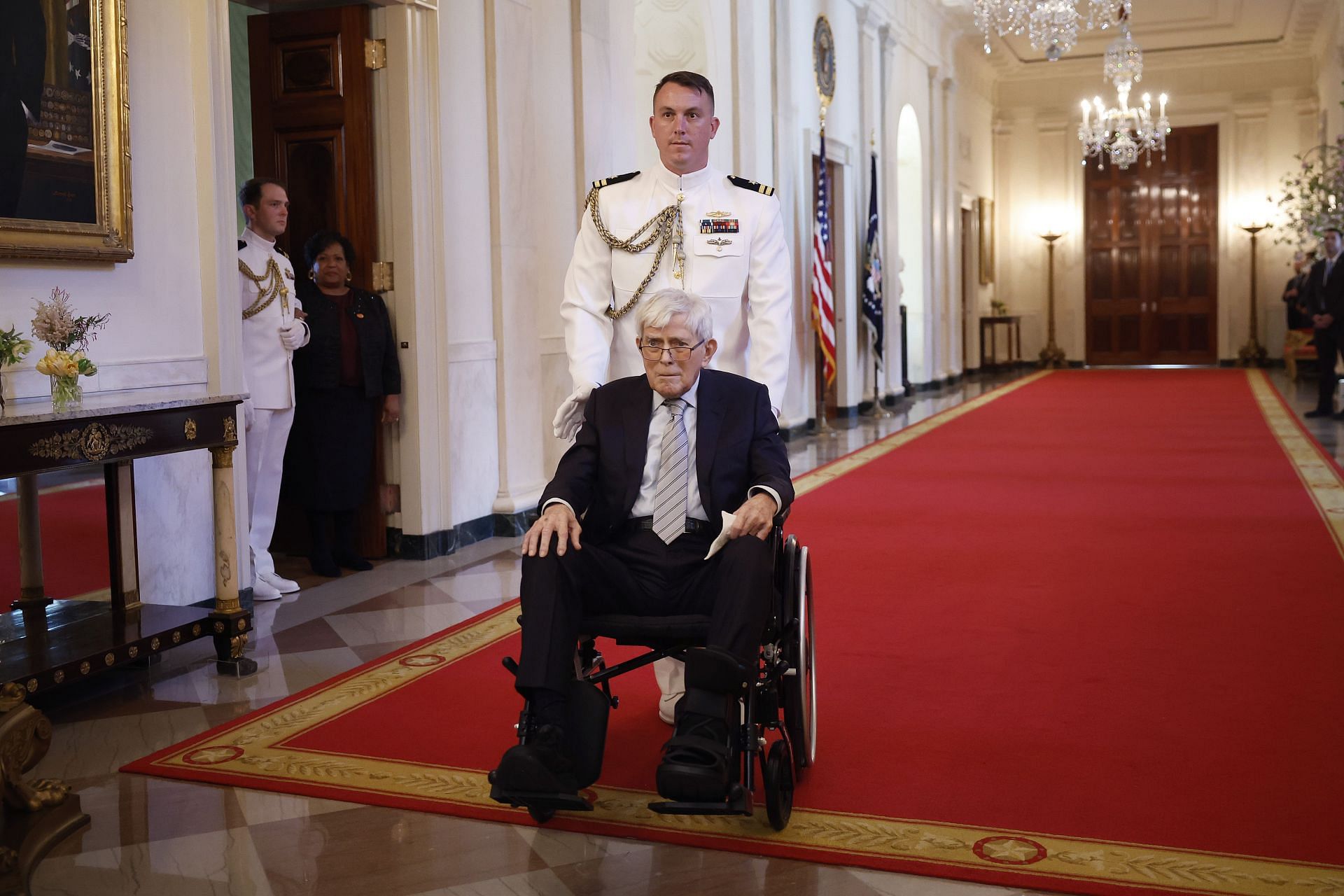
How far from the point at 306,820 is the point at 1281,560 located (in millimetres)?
4400

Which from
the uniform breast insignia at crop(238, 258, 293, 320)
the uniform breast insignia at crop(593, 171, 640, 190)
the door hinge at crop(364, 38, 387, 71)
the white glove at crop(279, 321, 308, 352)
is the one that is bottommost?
the white glove at crop(279, 321, 308, 352)

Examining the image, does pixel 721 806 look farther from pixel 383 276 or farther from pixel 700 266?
pixel 383 276

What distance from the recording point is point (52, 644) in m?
3.93

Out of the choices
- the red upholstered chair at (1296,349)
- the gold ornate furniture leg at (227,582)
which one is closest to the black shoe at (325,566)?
the gold ornate furniture leg at (227,582)

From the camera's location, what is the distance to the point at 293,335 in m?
5.66

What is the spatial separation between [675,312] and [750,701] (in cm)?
93

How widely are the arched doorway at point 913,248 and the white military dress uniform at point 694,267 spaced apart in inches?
542

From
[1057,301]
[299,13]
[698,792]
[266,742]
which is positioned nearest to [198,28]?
[299,13]

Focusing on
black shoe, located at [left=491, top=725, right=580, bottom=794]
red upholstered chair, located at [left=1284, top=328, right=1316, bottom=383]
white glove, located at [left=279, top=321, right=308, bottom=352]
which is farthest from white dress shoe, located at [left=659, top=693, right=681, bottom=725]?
red upholstered chair, located at [left=1284, top=328, right=1316, bottom=383]

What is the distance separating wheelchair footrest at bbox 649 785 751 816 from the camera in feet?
8.54

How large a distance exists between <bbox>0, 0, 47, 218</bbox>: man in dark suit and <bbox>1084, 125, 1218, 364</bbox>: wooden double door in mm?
20169

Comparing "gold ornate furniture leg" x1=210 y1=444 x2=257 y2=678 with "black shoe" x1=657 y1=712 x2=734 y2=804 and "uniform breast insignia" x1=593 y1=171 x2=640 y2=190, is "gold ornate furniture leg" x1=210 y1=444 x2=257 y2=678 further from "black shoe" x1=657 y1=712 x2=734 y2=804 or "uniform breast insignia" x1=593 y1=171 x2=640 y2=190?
"black shoe" x1=657 y1=712 x2=734 y2=804

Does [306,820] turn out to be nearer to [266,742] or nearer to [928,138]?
[266,742]

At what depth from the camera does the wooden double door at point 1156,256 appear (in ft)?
70.3
